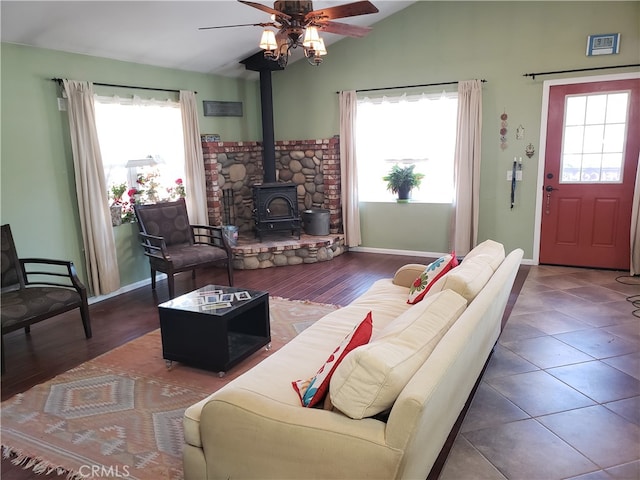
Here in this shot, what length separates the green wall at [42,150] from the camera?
385 centimetres

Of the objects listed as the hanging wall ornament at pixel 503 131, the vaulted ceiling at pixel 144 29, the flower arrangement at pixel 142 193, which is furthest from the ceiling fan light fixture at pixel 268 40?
the hanging wall ornament at pixel 503 131

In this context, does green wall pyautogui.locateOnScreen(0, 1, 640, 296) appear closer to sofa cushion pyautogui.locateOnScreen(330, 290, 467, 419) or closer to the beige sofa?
the beige sofa

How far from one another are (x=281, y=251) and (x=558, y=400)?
3.75 meters

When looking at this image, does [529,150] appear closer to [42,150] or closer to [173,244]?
[173,244]

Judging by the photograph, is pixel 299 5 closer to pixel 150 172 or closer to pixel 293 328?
pixel 293 328

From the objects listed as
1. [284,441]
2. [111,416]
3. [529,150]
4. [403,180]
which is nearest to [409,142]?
[403,180]

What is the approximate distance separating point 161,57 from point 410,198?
3469 millimetres

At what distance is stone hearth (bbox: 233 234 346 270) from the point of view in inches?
224

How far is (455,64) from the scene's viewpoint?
5.55m

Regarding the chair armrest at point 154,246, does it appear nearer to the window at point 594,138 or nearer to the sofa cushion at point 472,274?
the sofa cushion at point 472,274

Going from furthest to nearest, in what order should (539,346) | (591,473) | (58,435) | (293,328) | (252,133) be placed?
(252,133)
(293,328)
(539,346)
(58,435)
(591,473)

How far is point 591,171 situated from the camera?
5109 millimetres

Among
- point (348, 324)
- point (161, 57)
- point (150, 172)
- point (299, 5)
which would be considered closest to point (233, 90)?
point (161, 57)

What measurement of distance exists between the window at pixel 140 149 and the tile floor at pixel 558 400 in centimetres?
399
